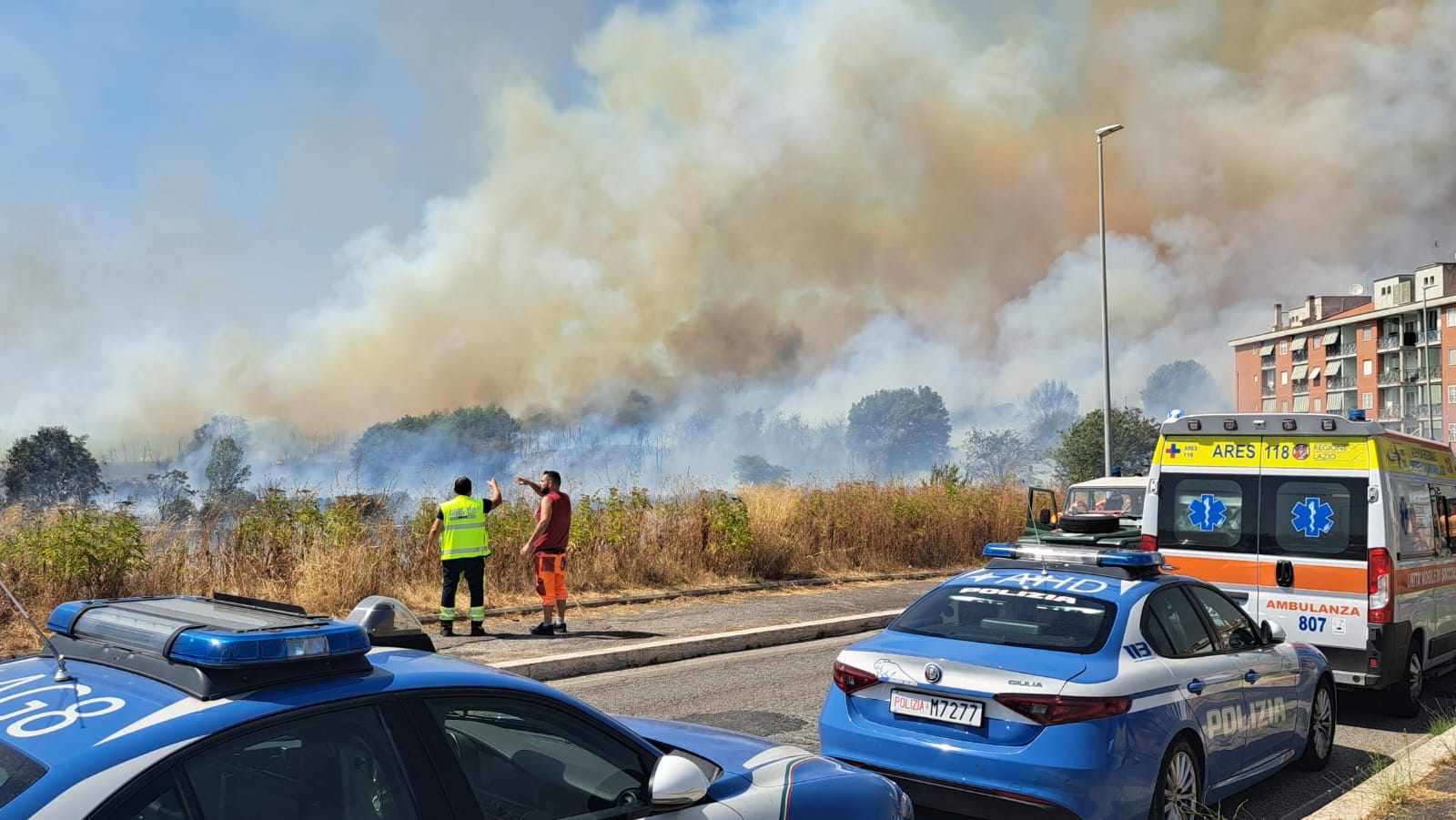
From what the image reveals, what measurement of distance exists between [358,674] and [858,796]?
1.55m

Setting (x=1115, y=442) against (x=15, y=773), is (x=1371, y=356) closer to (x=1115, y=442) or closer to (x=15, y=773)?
(x=1115, y=442)

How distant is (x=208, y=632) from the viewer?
93.8 inches

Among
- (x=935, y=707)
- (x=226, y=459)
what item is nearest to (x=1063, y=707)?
(x=935, y=707)

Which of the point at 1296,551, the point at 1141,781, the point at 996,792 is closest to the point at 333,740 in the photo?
the point at 996,792

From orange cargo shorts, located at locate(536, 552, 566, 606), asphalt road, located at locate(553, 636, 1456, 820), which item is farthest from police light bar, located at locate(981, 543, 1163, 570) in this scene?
orange cargo shorts, located at locate(536, 552, 566, 606)

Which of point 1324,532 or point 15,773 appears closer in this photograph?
point 15,773

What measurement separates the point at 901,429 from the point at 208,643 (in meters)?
120

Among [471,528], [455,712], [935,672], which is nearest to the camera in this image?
[455,712]

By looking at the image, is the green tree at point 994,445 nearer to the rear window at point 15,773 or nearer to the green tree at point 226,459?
the green tree at point 226,459

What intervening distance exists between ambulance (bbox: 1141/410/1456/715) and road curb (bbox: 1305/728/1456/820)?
3.44ft

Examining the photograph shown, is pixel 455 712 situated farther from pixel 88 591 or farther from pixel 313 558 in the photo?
pixel 313 558

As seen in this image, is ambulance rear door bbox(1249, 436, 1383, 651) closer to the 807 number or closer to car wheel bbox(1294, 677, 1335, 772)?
the 807 number

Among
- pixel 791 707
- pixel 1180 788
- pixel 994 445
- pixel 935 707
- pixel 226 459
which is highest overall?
pixel 994 445

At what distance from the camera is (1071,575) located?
5781 mm
